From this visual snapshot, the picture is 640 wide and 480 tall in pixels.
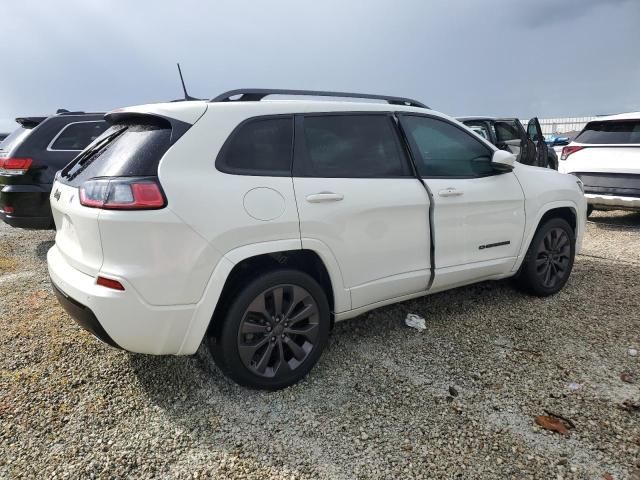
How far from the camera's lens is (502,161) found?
11.9 feet

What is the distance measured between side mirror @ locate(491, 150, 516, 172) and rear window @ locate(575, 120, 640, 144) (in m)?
4.37

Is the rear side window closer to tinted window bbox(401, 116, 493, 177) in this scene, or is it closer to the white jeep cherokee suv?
the white jeep cherokee suv

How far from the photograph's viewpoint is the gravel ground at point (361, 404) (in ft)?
7.34

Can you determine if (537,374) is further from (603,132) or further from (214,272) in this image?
(603,132)

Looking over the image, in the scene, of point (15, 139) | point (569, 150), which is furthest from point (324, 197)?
point (569, 150)

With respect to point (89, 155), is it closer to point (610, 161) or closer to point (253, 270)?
point (253, 270)

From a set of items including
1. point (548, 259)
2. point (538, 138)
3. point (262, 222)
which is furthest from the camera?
point (538, 138)

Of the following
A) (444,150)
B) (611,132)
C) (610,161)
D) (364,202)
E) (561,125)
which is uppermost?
(444,150)

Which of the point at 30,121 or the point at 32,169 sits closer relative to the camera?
the point at 32,169

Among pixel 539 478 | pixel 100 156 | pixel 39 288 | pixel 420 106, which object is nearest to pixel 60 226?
pixel 100 156

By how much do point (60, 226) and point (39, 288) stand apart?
2177 millimetres

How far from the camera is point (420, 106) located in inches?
139

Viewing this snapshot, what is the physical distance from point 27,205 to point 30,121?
1.28 meters

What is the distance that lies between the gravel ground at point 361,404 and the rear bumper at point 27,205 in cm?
195
